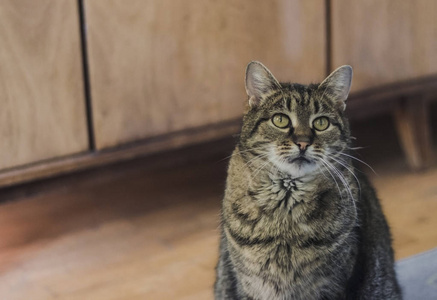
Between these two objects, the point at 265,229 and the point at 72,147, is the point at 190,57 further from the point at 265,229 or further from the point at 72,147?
the point at 265,229

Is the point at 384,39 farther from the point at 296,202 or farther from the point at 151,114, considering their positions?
the point at 296,202

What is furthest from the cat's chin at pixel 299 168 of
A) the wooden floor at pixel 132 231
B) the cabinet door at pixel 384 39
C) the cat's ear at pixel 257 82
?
the cabinet door at pixel 384 39

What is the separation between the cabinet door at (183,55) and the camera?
1.64 metres

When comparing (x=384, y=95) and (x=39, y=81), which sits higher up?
(x=39, y=81)

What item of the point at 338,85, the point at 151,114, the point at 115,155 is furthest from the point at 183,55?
the point at 338,85

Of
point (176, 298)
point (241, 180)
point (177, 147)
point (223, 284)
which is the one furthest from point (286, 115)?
point (177, 147)

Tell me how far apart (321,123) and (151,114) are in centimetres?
60

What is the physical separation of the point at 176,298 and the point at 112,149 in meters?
0.37

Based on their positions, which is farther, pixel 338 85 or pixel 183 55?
pixel 183 55

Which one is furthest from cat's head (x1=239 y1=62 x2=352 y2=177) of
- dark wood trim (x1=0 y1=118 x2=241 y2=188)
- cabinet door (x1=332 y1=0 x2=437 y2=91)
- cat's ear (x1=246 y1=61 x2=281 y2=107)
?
cabinet door (x1=332 y1=0 x2=437 y2=91)

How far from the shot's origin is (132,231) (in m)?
1.84

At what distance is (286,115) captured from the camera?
3.99 ft

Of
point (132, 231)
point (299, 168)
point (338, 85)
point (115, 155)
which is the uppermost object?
point (338, 85)

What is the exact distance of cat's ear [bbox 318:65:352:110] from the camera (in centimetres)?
126
